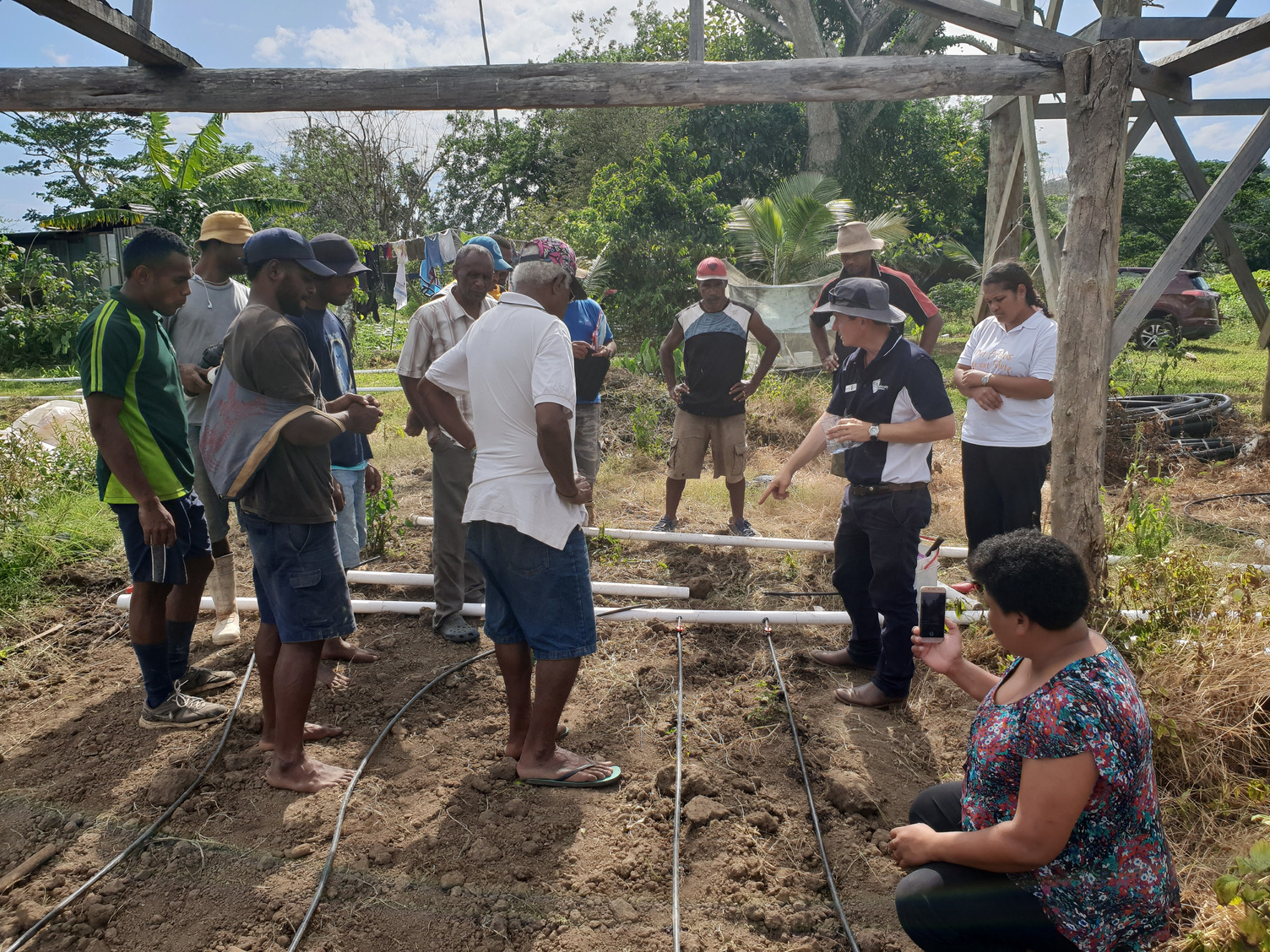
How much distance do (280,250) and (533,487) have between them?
4.12 ft

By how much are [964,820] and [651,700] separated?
1.99 m

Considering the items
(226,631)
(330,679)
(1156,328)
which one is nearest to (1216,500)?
(330,679)

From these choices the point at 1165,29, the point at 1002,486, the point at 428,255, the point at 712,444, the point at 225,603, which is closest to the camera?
the point at 1002,486

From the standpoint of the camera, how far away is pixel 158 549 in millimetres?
3525

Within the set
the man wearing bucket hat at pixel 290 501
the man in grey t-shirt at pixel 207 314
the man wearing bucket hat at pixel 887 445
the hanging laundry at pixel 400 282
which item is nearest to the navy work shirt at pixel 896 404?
the man wearing bucket hat at pixel 887 445

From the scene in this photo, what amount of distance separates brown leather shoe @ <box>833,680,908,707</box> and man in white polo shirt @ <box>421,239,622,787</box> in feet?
4.65

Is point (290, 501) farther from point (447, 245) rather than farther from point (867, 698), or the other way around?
point (447, 245)

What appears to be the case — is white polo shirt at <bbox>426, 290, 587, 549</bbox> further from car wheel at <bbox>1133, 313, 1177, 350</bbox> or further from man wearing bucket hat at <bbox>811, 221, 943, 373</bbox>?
car wheel at <bbox>1133, 313, 1177, 350</bbox>

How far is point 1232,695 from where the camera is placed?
127 inches

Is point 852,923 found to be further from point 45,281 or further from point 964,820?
point 45,281

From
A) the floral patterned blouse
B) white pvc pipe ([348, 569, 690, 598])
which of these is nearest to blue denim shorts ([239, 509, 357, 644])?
white pvc pipe ([348, 569, 690, 598])

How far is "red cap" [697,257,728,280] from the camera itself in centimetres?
571

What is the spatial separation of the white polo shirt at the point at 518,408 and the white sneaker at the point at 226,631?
7.62ft

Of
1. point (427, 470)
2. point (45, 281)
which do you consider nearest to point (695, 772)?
point (427, 470)
